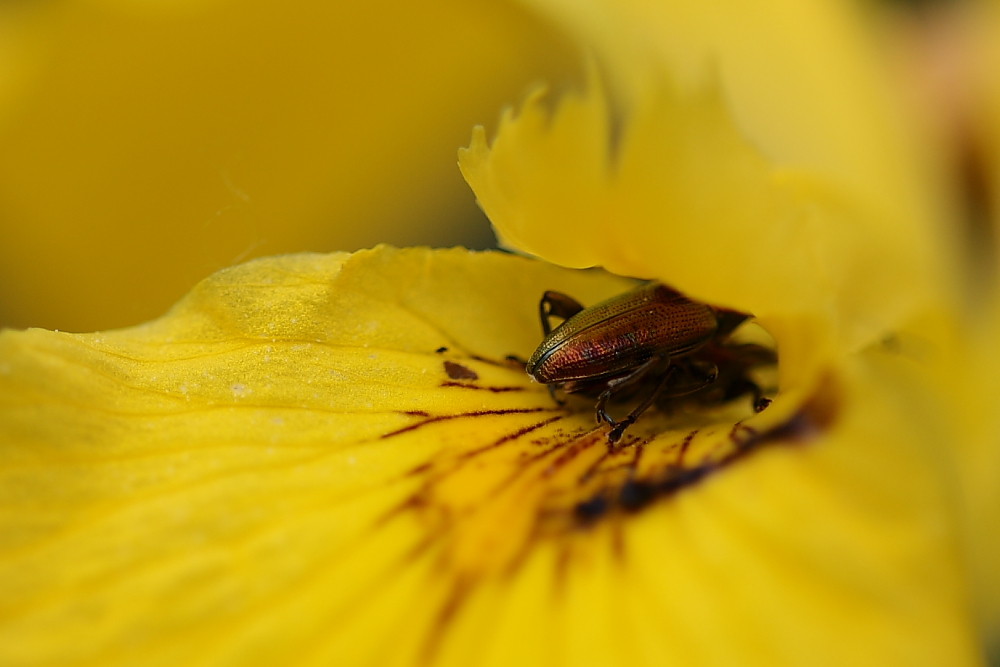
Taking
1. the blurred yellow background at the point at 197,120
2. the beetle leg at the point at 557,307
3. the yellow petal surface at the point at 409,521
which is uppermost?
the blurred yellow background at the point at 197,120

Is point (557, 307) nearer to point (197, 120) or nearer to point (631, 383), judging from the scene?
point (631, 383)

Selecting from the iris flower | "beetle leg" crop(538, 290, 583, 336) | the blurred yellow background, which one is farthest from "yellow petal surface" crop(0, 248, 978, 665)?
the blurred yellow background

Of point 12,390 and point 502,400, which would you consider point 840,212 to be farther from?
point 12,390

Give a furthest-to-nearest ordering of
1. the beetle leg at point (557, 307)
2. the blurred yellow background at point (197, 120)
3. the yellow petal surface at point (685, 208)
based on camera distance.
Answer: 1. the blurred yellow background at point (197, 120)
2. the beetle leg at point (557, 307)
3. the yellow petal surface at point (685, 208)

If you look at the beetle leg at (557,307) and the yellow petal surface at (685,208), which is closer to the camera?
the yellow petal surface at (685,208)

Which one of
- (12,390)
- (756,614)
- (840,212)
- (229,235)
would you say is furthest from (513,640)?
(229,235)

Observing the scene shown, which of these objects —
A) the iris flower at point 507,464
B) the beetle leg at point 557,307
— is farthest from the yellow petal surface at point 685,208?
the beetle leg at point 557,307

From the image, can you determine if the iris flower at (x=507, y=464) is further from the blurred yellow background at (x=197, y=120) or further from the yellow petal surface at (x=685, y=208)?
the blurred yellow background at (x=197, y=120)

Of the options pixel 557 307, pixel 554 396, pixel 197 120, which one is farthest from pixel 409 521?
pixel 197 120
